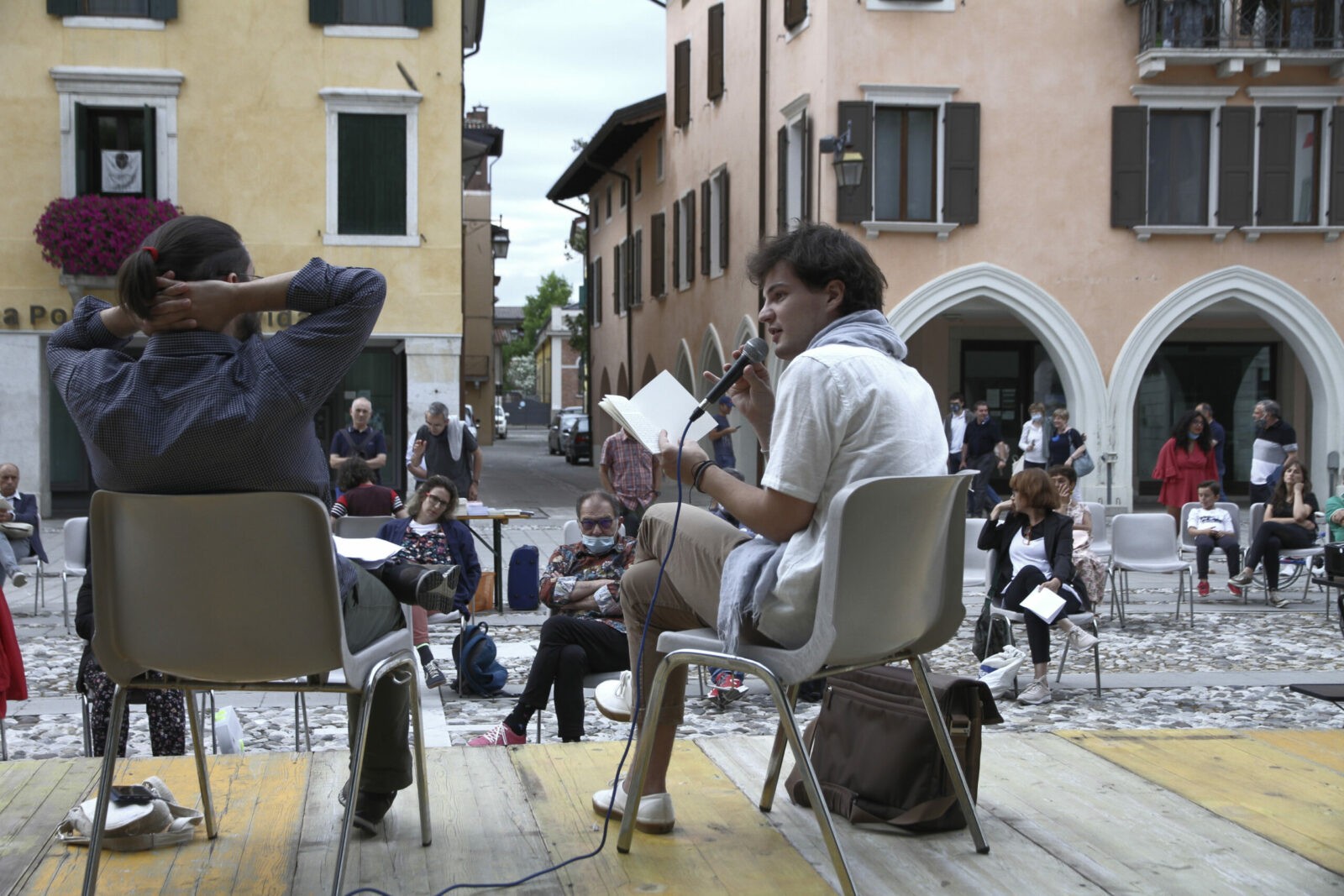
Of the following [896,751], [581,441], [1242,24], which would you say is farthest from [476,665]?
[581,441]

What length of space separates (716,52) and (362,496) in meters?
16.1

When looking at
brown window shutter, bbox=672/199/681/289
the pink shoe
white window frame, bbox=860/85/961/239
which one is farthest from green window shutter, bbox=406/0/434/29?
the pink shoe

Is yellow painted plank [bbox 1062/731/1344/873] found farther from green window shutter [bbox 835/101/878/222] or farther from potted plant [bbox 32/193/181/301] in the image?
potted plant [bbox 32/193/181/301]

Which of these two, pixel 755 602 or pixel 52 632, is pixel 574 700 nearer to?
pixel 755 602

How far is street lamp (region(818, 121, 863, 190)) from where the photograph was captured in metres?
16.8

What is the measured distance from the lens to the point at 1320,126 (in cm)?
1886

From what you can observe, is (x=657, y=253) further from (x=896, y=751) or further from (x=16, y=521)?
(x=896, y=751)

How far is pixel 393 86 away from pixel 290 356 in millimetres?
16102

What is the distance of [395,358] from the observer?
19281 millimetres

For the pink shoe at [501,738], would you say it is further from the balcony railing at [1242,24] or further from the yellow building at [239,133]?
the balcony railing at [1242,24]

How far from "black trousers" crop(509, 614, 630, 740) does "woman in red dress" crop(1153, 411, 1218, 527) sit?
11.4m

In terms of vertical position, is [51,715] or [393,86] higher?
[393,86]

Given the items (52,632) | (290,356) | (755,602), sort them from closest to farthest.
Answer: (290,356) → (755,602) → (52,632)

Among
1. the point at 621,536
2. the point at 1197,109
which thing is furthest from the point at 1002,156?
the point at 621,536
